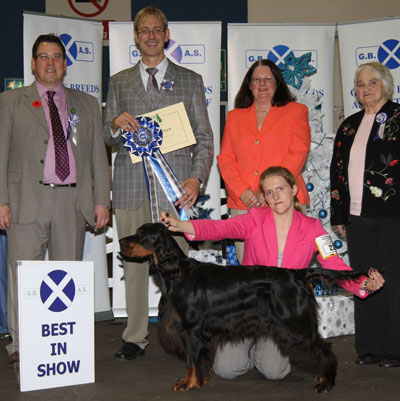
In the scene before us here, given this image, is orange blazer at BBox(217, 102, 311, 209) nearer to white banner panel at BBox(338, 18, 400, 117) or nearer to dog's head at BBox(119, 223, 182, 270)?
dog's head at BBox(119, 223, 182, 270)

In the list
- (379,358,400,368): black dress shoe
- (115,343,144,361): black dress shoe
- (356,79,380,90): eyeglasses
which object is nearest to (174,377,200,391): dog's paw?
(115,343,144,361): black dress shoe

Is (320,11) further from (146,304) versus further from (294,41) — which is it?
(146,304)

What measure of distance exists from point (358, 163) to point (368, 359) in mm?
1223

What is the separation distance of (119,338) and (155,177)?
1.46 meters

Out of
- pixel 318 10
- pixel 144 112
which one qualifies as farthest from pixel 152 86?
pixel 318 10

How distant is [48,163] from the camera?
335 cm

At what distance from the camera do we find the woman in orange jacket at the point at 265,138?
3539 mm

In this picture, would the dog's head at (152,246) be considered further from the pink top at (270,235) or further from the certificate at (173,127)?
the certificate at (173,127)

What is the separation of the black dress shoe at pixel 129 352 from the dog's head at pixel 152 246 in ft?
2.93

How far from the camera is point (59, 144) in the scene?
3.37 meters

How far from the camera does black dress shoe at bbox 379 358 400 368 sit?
11.1 feet

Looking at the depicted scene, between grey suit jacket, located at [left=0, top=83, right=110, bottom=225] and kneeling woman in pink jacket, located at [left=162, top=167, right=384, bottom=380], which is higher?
grey suit jacket, located at [left=0, top=83, right=110, bottom=225]

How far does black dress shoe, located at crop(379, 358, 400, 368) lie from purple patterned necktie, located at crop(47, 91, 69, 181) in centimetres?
223

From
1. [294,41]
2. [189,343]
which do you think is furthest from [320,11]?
[189,343]
